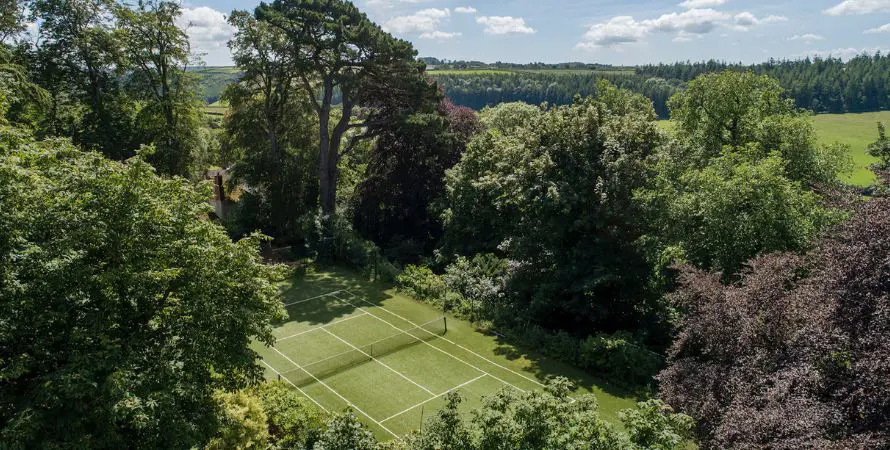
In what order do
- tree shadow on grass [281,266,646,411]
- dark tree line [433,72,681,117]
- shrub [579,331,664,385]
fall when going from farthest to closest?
1. dark tree line [433,72,681,117]
2. shrub [579,331,664,385]
3. tree shadow on grass [281,266,646,411]

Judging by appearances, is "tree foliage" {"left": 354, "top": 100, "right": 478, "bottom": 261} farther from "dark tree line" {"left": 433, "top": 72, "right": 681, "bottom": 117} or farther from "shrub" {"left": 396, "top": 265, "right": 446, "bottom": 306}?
"dark tree line" {"left": 433, "top": 72, "right": 681, "bottom": 117}

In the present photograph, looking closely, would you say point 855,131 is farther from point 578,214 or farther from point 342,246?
point 342,246

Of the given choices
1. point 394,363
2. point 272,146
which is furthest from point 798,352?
point 272,146

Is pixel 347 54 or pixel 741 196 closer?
pixel 741 196

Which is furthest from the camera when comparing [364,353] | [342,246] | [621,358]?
[342,246]

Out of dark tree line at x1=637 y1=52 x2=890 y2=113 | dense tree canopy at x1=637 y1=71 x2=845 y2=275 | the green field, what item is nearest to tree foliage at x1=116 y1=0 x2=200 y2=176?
the green field

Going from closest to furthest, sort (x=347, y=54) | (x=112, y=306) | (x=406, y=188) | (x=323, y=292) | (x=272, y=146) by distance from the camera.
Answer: (x=112, y=306) < (x=323, y=292) < (x=347, y=54) < (x=406, y=188) < (x=272, y=146)
